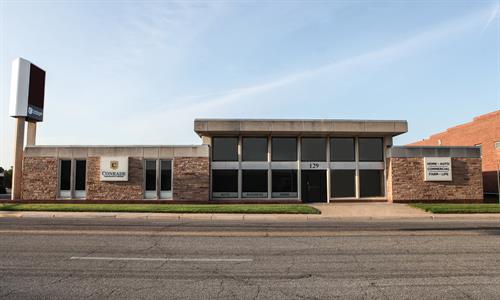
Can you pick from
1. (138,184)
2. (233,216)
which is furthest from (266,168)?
(138,184)

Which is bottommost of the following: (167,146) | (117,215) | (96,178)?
(117,215)

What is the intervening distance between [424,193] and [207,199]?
1421 cm

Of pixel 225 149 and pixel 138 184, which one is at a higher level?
pixel 225 149

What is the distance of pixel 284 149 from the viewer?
84.1 ft

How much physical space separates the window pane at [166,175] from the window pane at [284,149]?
7024mm

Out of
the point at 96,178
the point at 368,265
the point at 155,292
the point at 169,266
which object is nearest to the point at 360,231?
the point at 368,265

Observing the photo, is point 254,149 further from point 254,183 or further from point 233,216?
point 233,216

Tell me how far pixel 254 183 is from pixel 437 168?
12.1 m

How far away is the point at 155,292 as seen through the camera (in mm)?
5484

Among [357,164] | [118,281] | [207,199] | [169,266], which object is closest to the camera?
[118,281]

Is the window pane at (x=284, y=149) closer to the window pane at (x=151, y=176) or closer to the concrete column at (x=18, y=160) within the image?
the window pane at (x=151, y=176)

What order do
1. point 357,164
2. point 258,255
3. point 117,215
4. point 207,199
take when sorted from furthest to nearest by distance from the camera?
point 357,164 < point 207,199 < point 117,215 < point 258,255

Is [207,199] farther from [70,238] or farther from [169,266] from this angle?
[169,266]

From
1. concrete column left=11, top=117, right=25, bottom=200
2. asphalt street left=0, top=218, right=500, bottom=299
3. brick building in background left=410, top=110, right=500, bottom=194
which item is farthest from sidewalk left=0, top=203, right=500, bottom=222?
brick building in background left=410, top=110, right=500, bottom=194
